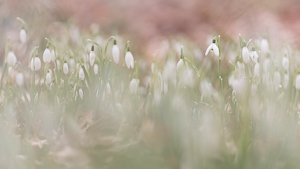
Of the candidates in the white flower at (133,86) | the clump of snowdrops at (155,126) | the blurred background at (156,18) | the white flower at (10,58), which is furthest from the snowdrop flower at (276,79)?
the blurred background at (156,18)

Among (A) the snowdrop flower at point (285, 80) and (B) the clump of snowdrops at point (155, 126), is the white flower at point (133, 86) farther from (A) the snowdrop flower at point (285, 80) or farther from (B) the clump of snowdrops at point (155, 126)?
(A) the snowdrop flower at point (285, 80)

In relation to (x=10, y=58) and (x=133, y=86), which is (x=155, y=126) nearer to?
(x=133, y=86)

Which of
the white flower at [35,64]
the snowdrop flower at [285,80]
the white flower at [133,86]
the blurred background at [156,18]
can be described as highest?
the blurred background at [156,18]

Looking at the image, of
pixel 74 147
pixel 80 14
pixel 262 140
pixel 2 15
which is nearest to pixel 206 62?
pixel 262 140

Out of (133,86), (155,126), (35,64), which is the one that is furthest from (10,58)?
(155,126)

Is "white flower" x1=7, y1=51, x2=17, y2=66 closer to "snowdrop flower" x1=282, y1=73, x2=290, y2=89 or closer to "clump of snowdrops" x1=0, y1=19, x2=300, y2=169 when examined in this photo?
"clump of snowdrops" x1=0, y1=19, x2=300, y2=169

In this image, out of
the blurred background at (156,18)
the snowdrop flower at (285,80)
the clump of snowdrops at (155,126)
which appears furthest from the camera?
the blurred background at (156,18)

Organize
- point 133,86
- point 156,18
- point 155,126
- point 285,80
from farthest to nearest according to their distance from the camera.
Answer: point 156,18, point 285,80, point 133,86, point 155,126

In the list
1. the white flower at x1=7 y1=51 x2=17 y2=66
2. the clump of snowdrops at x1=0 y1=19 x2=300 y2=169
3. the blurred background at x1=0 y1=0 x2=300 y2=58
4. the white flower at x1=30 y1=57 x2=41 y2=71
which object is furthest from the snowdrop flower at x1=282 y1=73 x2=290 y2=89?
the blurred background at x1=0 y1=0 x2=300 y2=58
